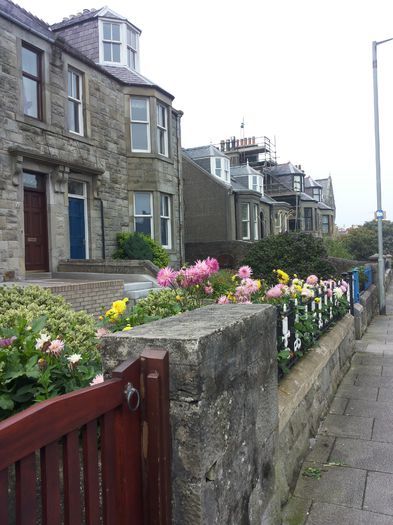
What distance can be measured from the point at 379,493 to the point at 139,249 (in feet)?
41.4

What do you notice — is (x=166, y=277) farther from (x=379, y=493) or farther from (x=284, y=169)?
(x=284, y=169)

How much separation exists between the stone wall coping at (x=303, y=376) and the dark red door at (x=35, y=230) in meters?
9.47

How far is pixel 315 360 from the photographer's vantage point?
4297 mm

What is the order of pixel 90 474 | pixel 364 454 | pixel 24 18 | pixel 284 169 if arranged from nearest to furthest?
1. pixel 90 474
2. pixel 364 454
3. pixel 24 18
4. pixel 284 169

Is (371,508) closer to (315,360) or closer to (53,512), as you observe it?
(315,360)

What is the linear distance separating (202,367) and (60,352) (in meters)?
0.81

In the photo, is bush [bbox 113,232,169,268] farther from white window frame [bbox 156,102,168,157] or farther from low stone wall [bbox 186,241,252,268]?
low stone wall [bbox 186,241,252,268]

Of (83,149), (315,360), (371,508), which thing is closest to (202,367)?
(371,508)

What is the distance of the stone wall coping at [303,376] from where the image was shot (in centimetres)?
314

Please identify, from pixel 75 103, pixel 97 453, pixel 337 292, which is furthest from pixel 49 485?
pixel 75 103

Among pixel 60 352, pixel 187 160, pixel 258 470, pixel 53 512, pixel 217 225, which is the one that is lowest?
pixel 258 470

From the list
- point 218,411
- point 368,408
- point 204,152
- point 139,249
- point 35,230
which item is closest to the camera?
point 218,411

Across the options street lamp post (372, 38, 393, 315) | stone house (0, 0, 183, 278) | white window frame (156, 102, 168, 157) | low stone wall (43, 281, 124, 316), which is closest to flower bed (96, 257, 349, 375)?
low stone wall (43, 281, 124, 316)

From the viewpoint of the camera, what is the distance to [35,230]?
504 inches
